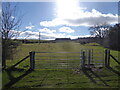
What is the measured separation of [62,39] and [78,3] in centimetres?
→ 592

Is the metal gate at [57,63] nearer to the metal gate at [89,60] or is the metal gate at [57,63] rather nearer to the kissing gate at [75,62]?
the kissing gate at [75,62]

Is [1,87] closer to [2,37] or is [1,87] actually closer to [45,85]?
→ [45,85]

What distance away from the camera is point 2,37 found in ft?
19.6

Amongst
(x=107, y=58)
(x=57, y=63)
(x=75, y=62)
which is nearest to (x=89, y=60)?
(x=107, y=58)

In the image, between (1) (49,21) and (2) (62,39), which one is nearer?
(1) (49,21)

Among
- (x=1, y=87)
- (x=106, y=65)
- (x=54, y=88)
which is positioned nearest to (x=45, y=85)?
(x=54, y=88)

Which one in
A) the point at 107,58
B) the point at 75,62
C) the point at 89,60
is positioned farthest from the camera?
the point at 75,62

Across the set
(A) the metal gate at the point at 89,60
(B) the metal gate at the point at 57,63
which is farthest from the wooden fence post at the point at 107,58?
(B) the metal gate at the point at 57,63

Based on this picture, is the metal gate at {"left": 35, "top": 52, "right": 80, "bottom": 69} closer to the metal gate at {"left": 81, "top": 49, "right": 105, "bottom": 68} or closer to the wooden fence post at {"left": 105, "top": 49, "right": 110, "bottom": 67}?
the metal gate at {"left": 81, "top": 49, "right": 105, "bottom": 68}

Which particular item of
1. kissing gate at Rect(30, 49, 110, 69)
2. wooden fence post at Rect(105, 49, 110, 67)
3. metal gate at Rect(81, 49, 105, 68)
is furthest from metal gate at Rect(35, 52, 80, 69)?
wooden fence post at Rect(105, 49, 110, 67)

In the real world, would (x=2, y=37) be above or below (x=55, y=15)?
below

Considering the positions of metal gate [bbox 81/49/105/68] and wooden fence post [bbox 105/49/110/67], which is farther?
wooden fence post [bbox 105/49/110/67]

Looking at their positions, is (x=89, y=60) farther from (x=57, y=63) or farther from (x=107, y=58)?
(x=57, y=63)

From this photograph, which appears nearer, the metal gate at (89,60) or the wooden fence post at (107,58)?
the metal gate at (89,60)
